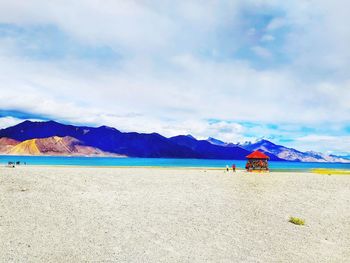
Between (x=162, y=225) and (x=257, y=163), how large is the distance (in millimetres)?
44895

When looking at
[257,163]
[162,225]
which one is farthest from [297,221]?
[257,163]

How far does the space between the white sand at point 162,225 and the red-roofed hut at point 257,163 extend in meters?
33.2

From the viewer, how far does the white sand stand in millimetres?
11742

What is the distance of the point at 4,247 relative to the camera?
11.4 metres

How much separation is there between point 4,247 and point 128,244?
15.3 feet

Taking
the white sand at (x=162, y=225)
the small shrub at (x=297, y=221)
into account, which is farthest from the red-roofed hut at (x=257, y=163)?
the small shrub at (x=297, y=221)

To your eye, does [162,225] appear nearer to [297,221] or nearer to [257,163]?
[297,221]

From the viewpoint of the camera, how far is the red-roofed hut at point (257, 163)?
56594 millimetres

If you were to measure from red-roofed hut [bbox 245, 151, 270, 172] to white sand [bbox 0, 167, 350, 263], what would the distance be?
3318 cm

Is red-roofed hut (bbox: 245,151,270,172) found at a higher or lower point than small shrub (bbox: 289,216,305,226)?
higher

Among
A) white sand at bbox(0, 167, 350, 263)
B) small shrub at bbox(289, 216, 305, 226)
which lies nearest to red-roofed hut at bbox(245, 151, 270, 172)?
white sand at bbox(0, 167, 350, 263)

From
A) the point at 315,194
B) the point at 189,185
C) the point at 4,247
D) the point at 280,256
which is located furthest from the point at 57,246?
the point at 315,194

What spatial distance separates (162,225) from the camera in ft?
49.3

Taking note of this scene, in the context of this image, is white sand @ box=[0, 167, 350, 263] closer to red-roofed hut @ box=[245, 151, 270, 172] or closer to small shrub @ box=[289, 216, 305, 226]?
small shrub @ box=[289, 216, 305, 226]
